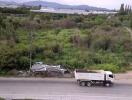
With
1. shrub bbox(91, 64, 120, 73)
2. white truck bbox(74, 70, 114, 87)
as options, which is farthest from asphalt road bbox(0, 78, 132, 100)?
shrub bbox(91, 64, 120, 73)

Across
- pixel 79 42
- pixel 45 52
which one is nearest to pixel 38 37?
pixel 79 42

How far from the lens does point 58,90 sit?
32.2 m

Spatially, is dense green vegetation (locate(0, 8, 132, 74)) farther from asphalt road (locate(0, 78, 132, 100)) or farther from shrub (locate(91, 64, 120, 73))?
asphalt road (locate(0, 78, 132, 100))

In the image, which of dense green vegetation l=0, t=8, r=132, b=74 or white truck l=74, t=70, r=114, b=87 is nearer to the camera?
white truck l=74, t=70, r=114, b=87

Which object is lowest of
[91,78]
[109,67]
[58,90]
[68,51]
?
[58,90]

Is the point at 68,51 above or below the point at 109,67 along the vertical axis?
above

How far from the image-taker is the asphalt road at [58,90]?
30281 mm

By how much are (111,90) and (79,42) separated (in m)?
17.9

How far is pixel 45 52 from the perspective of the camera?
1705 inches

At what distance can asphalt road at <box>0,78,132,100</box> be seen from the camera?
99.3ft

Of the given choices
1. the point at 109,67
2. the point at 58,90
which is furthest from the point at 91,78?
the point at 109,67

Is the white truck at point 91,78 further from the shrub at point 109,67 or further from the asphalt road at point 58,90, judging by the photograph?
the shrub at point 109,67

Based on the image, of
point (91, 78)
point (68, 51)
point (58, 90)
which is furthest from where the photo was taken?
point (68, 51)

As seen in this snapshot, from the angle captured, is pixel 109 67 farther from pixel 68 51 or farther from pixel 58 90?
pixel 58 90
